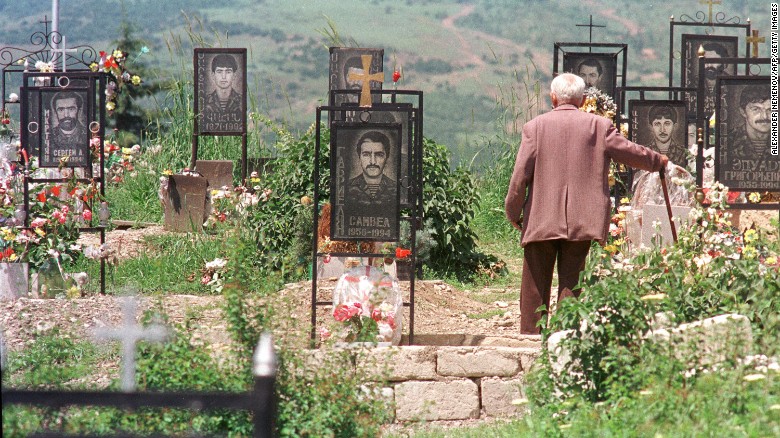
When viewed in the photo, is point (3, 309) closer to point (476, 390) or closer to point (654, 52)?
point (476, 390)

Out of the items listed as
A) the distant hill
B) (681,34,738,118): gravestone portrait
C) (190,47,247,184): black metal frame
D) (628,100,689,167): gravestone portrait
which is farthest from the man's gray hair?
the distant hill

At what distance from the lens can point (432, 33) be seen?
1853 inches

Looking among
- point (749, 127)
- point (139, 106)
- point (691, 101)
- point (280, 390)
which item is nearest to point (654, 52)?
point (139, 106)

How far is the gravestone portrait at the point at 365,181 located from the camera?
6371 millimetres

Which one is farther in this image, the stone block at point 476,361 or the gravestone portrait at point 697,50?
the gravestone portrait at point 697,50

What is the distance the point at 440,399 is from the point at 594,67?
835 centimetres

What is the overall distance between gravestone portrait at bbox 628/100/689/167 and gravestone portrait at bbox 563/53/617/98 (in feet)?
10.4

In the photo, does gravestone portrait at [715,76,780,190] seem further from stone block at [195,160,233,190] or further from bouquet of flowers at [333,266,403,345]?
stone block at [195,160,233,190]

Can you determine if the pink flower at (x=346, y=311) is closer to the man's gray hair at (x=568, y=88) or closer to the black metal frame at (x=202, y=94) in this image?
the man's gray hair at (x=568, y=88)

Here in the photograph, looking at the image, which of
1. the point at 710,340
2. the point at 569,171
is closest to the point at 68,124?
the point at 569,171

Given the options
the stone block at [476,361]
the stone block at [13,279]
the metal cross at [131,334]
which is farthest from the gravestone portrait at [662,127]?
the metal cross at [131,334]

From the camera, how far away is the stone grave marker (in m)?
11.2

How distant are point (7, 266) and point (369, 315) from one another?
283 centimetres

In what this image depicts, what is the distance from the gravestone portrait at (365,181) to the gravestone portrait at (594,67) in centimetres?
705
